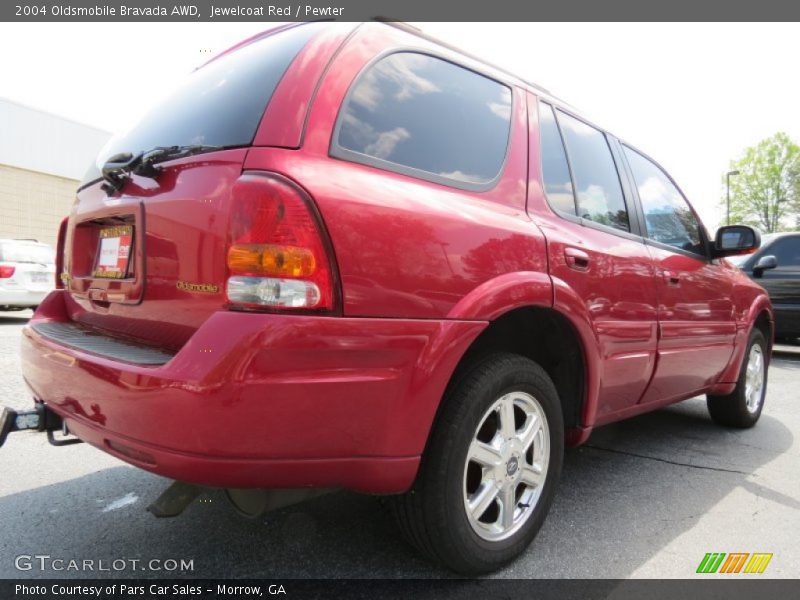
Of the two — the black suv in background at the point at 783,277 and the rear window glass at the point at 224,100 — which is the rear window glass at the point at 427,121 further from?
the black suv in background at the point at 783,277

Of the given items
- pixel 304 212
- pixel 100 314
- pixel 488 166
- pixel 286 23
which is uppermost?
pixel 286 23

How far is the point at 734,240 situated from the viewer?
3.59 metres

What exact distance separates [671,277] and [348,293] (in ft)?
7.14

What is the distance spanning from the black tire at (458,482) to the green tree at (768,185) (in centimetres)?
4554

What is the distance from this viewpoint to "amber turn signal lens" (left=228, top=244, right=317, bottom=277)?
148cm

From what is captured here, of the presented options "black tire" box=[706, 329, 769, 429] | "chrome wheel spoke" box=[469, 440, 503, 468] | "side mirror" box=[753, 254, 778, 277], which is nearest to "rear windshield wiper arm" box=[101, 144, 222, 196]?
"chrome wheel spoke" box=[469, 440, 503, 468]

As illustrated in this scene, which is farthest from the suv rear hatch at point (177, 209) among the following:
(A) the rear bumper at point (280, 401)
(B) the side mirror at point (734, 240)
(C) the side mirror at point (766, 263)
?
(C) the side mirror at point (766, 263)

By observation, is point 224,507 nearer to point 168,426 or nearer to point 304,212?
point 168,426

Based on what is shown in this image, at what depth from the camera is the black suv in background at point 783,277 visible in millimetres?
8039

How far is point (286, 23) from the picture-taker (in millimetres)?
2094

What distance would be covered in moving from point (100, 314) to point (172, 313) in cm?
58

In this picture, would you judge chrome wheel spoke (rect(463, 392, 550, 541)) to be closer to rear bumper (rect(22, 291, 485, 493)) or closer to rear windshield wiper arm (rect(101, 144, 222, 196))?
rear bumper (rect(22, 291, 485, 493))

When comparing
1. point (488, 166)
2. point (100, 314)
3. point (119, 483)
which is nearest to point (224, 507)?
point (119, 483)

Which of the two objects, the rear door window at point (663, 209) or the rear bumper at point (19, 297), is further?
the rear bumper at point (19, 297)
